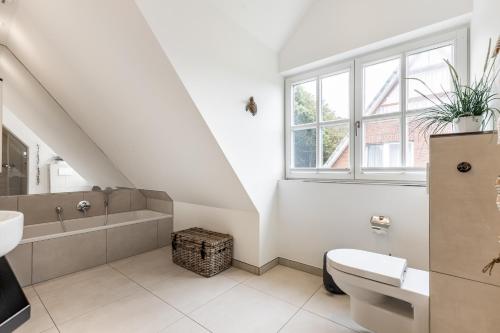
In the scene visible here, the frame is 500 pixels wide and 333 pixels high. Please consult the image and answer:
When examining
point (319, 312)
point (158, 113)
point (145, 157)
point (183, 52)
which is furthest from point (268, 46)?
point (319, 312)

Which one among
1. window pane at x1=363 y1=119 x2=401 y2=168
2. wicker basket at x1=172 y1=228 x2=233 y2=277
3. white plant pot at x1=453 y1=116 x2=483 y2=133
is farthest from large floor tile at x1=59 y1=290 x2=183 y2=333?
white plant pot at x1=453 y1=116 x2=483 y2=133

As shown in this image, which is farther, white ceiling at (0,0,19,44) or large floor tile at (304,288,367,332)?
white ceiling at (0,0,19,44)

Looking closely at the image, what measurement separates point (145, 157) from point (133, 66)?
3.99 ft

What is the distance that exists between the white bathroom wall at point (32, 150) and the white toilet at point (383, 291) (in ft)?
10.3

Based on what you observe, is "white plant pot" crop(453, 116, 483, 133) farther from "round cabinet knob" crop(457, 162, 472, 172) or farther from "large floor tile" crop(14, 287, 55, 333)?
"large floor tile" crop(14, 287, 55, 333)

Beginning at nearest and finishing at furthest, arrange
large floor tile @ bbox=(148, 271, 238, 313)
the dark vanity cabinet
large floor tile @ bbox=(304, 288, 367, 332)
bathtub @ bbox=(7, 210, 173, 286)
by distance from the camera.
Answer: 1. the dark vanity cabinet
2. large floor tile @ bbox=(304, 288, 367, 332)
3. large floor tile @ bbox=(148, 271, 238, 313)
4. bathtub @ bbox=(7, 210, 173, 286)

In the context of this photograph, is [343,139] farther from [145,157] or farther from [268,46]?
[145,157]

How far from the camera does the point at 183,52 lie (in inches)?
62.3

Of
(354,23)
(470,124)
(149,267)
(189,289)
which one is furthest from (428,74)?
(149,267)

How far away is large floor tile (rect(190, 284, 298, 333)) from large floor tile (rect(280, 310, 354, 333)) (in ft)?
0.17

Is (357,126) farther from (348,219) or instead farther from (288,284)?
(288,284)

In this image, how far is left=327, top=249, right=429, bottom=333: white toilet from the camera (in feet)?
4.24

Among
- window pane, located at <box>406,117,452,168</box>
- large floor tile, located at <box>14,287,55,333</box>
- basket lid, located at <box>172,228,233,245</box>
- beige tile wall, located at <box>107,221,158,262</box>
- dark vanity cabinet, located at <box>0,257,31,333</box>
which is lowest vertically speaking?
large floor tile, located at <box>14,287,55,333</box>

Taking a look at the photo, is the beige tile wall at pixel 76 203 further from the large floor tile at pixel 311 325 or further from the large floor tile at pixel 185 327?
the large floor tile at pixel 311 325
